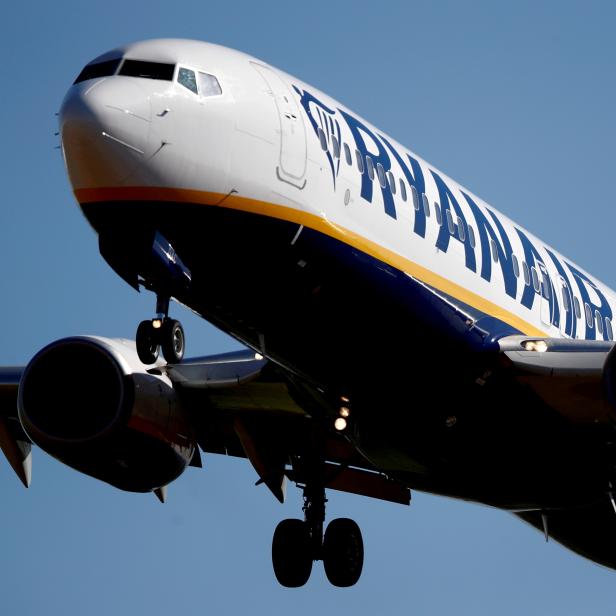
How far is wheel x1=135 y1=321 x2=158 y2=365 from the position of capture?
1850cm

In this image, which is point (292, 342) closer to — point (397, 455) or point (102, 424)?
point (397, 455)

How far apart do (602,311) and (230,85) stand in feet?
38.3

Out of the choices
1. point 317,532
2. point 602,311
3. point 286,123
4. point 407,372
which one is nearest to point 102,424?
point 317,532

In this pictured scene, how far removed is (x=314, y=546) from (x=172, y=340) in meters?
8.57

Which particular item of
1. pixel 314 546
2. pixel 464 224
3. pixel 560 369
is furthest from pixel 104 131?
pixel 314 546

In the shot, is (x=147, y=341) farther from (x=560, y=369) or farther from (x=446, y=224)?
(x=560, y=369)

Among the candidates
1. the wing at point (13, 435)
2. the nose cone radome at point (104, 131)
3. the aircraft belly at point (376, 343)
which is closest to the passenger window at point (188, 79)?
the nose cone radome at point (104, 131)

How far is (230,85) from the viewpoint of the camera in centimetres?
1902

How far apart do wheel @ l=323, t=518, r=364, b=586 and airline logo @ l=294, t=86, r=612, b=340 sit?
4.72m

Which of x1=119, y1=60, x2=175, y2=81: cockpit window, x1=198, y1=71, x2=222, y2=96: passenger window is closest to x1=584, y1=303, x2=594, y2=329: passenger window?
x1=198, y1=71, x2=222, y2=96: passenger window

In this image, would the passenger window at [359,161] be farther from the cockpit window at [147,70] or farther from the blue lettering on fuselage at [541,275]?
the blue lettering on fuselage at [541,275]

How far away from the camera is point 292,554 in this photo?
26.0 meters

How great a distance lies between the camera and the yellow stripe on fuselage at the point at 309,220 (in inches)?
714

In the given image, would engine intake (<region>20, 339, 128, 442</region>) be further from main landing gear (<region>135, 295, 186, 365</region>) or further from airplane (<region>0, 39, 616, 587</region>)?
main landing gear (<region>135, 295, 186, 365</region>)
